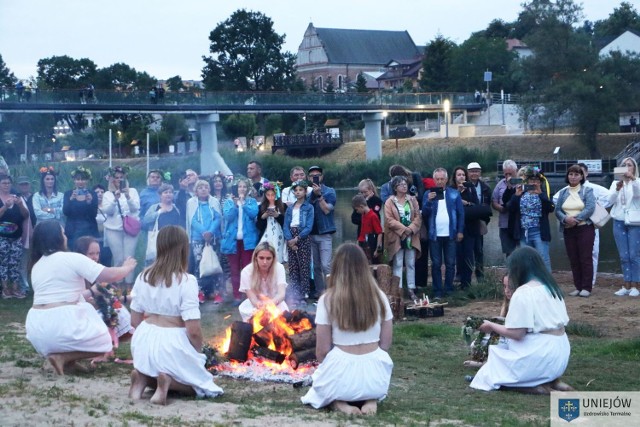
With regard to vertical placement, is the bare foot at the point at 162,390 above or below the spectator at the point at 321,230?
A: below

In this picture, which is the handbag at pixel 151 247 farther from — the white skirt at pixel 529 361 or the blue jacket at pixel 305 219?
the white skirt at pixel 529 361

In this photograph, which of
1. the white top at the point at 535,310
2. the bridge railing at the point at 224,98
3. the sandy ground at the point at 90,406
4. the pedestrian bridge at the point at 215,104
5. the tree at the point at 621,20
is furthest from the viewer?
the tree at the point at 621,20

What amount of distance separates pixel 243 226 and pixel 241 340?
5172mm

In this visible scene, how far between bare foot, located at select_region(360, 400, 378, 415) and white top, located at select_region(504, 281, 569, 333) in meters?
1.55

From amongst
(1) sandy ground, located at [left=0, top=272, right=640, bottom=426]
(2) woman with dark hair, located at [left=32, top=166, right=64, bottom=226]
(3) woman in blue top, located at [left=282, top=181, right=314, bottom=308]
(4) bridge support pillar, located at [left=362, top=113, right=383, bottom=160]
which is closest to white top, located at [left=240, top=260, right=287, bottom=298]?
(1) sandy ground, located at [left=0, top=272, right=640, bottom=426]

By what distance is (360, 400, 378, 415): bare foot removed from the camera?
23.7ft

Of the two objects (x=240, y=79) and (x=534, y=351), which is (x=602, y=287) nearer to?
(x=534, y=351)

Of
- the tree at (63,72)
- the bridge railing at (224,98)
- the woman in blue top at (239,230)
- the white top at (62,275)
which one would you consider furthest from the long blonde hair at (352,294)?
the tree at (63,72)

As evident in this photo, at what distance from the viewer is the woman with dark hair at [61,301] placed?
8359mm

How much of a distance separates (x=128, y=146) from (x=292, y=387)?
6222 cm

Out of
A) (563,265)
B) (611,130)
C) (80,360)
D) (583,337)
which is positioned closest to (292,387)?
(80,360)

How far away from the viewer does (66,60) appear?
85.3 metres

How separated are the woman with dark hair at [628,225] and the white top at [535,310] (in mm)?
6523

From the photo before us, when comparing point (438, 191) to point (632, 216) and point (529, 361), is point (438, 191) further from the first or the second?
point (529, 361)
